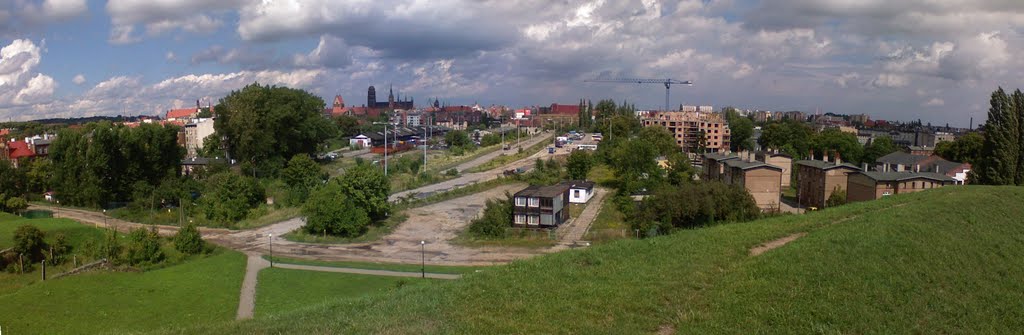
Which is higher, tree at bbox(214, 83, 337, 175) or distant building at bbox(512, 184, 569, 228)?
tree at bbox(214, 83, 337, 175)

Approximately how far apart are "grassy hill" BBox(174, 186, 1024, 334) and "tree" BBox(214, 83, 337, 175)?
45470 millimetres

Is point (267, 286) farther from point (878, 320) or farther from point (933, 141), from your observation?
point (933, 141)

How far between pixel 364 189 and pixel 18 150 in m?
39.7

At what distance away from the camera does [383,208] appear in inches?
1414

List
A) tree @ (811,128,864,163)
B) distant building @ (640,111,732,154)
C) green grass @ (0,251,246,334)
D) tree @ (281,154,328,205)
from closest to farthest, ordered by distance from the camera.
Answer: green grass @ (0,251,246,334) → tree @ (281,154,328,205) → tree @ (811,128,864,163) → distant building @ (640,111,732,154)

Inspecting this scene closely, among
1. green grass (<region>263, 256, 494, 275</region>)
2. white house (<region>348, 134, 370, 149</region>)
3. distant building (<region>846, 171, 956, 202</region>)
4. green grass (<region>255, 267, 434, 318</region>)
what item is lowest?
green grass (<region>263, 256, 494, 275</region>)

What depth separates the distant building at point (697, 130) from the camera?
267 feet

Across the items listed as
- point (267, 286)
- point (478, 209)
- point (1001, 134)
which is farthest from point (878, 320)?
point (1001, 134)

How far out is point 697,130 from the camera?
8412cm

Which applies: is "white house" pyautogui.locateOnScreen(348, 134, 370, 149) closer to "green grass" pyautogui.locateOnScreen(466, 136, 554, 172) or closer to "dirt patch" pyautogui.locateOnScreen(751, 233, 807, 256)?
"green grass" pyautogui.locateOnScreen(466, 136, 554, 172)

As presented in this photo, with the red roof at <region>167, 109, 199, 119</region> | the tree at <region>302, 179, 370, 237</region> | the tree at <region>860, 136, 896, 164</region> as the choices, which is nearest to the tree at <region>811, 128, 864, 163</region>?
the tree at <region>860, 136, 896, 164</region>

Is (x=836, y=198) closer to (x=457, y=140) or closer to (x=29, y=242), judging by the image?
(x=29, y=242)

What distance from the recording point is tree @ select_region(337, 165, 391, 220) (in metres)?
34.5

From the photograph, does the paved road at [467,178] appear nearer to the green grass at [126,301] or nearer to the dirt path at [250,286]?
the dirt path at [250,286]
